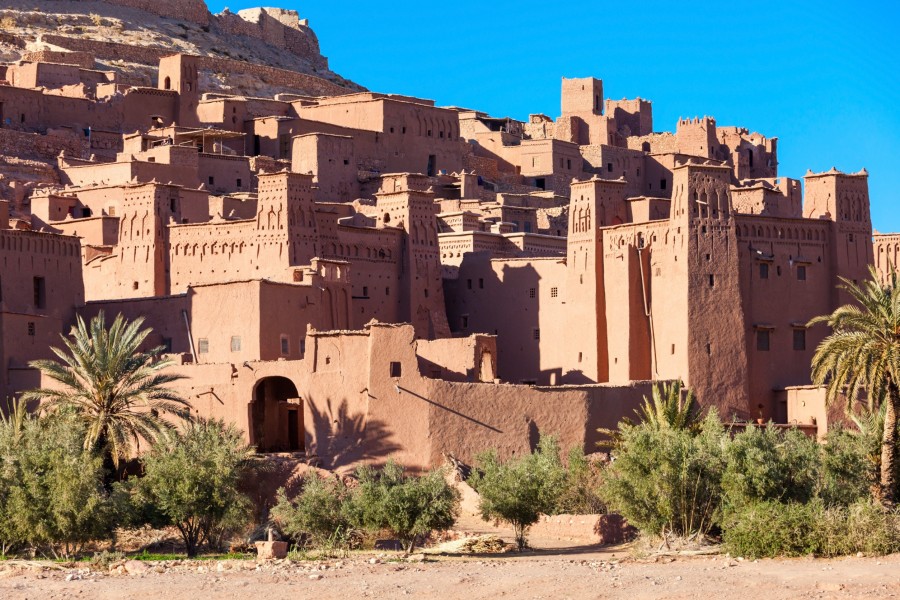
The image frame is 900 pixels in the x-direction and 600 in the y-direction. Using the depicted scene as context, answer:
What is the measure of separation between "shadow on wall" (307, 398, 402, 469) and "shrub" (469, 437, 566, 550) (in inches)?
155

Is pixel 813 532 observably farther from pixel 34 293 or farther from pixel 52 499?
pixel 34 293

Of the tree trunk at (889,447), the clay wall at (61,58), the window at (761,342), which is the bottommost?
the tree trunk at (889,447)

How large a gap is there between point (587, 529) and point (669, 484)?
2595 millimetres

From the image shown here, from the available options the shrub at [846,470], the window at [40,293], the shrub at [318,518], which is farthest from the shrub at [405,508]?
the window at [40,293]

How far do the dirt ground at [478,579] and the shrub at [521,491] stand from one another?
2.65 m

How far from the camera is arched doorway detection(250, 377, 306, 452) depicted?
4366 cm

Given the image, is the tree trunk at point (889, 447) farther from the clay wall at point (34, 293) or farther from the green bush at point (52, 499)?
the clay wall at point (34, 293)

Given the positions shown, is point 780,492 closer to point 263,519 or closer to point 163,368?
point 263,519

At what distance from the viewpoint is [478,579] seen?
3141 cm

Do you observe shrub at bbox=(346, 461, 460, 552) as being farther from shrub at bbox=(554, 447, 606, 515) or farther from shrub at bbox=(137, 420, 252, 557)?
shrub at bbox=(554, 447, 606, 515)

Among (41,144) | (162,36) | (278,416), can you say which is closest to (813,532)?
(278,416)

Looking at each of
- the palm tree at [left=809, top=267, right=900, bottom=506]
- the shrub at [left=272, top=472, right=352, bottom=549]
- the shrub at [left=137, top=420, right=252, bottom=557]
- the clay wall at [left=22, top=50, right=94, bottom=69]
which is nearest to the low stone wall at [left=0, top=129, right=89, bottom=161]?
the clay wall at [left=22, top=50, right=94, bottom=69]

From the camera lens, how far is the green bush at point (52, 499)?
35.4 meters

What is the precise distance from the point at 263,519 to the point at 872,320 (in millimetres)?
12927
